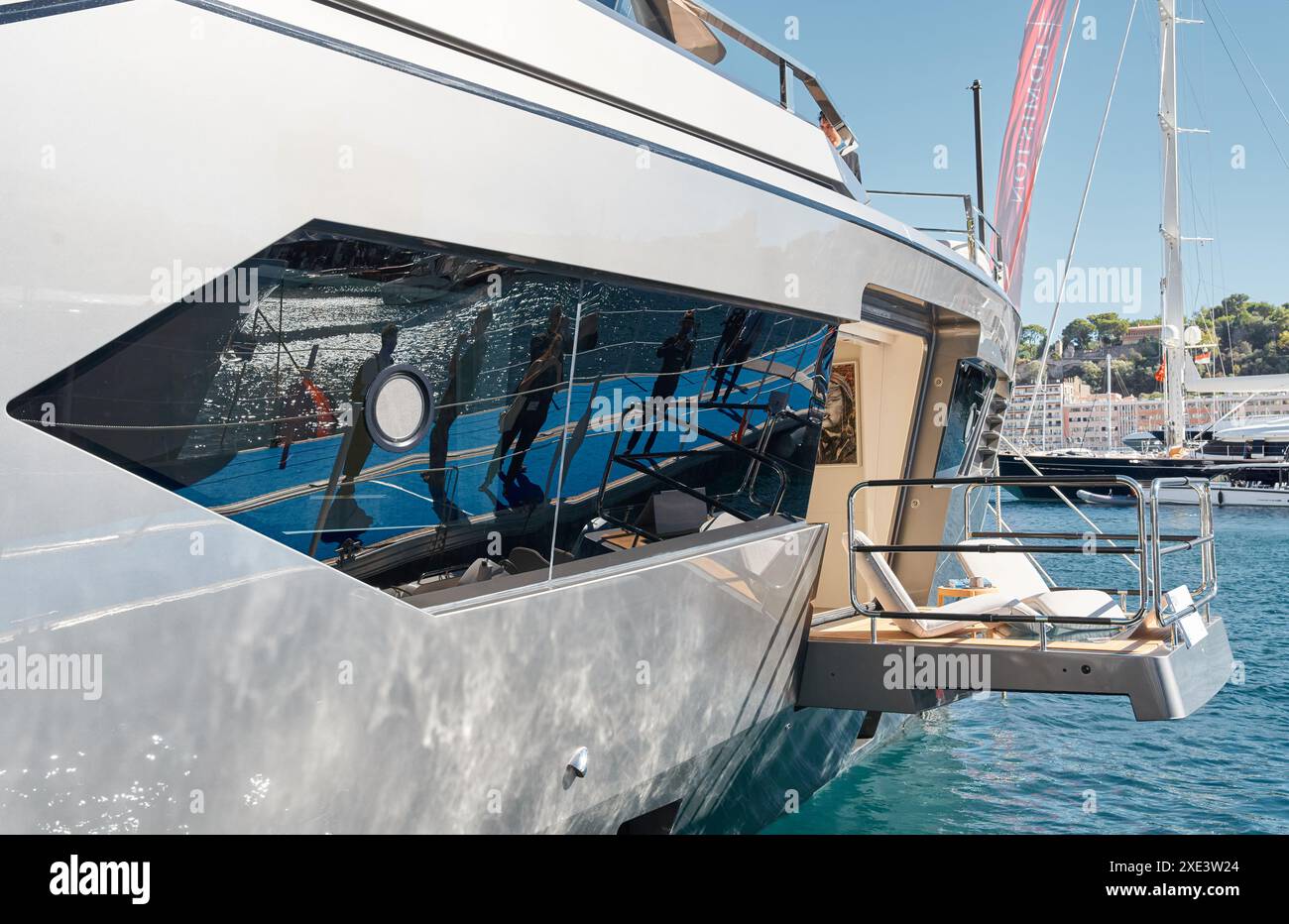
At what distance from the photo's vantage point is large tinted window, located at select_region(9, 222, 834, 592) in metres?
2.63

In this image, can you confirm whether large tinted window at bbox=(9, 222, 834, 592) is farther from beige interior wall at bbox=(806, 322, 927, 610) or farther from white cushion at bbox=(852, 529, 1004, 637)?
beige interior wall at bbox=(806, 322, 927, 610)

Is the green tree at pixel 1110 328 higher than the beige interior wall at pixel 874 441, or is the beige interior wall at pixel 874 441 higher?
the green tree at pixel 1110 328

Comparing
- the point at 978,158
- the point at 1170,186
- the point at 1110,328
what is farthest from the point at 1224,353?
the point at 978,158

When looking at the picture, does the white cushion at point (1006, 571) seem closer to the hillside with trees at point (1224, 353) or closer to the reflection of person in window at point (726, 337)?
the reflection of person in window at point (726, 337)

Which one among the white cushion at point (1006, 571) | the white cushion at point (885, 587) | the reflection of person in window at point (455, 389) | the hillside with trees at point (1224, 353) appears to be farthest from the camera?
the hillside with trees at point (1224, 353)

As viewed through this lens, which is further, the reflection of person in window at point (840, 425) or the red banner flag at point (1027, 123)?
the red banner flag at point (1027, 123)

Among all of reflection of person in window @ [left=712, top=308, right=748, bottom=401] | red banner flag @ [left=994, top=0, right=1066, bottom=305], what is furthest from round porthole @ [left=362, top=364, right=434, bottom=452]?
red banner flag @ [left=994, top=0, right=1066, bottom=305]

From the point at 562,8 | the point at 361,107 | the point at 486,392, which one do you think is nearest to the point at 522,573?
the point at 486,392

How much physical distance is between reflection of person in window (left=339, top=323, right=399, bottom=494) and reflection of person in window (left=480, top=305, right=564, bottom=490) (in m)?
0.48

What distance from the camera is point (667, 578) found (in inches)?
163

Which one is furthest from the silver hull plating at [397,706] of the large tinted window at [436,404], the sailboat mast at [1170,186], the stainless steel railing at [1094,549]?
the sailboat mast at [1170,186]

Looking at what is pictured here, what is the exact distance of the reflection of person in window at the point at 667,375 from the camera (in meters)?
4.11

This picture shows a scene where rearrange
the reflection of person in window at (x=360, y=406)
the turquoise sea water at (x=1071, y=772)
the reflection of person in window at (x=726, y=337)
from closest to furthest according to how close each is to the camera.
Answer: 1. the reflection of person in window at (x=360, y=406)
2. the reflection of person in window at (x=726, y=337)
3. the turquoise sea water at (x=1071, y=772)
